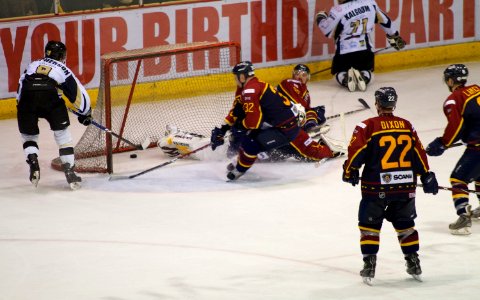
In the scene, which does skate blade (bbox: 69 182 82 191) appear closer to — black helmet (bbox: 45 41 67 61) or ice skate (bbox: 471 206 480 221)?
black helmet (bbox: 45 41 67 61)

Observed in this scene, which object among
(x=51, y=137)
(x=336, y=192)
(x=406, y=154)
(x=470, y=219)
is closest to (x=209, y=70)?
(x=51, y=137)

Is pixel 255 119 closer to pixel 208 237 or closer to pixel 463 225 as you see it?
pixel 208 237

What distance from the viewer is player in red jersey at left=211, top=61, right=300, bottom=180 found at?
8.48m

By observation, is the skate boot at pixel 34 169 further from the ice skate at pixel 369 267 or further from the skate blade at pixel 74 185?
the ice skate at pixel 369 267

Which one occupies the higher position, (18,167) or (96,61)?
(96,61)

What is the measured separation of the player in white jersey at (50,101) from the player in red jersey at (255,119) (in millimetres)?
1050

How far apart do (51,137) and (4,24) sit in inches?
43.3

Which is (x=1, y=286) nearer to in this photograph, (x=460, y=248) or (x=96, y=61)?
(x=460, y=248)

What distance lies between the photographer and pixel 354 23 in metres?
→ 11.8

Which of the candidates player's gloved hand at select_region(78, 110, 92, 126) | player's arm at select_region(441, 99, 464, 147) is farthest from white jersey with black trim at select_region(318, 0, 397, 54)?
player's arm at select_region(441, 99, 464, 147)

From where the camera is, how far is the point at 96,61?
11008mm

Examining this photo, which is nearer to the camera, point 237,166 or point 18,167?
point 237,166

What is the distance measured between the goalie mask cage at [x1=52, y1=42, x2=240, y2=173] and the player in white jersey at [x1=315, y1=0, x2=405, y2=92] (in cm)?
204

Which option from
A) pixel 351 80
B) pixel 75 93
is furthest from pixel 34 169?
pixel 351 80
